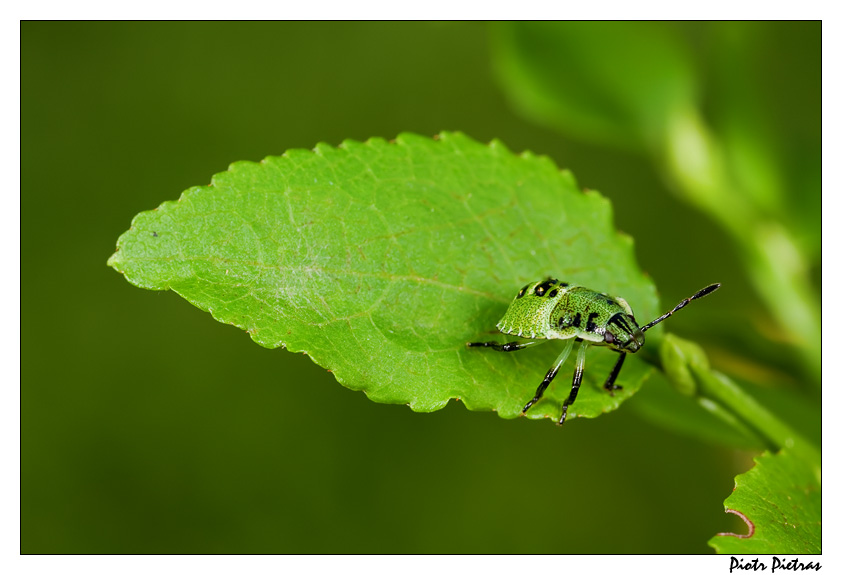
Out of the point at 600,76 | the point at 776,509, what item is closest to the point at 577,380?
the point at 776,509

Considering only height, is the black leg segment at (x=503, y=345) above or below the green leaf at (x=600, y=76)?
below

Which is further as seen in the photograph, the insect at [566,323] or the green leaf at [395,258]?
the insect at [566,323]

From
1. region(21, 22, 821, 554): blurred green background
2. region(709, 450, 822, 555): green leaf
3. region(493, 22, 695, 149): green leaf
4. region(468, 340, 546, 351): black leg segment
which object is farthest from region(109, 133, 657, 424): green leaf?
region(21, 22, 821, 554): blurred green background

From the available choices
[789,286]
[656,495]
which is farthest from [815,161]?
[656,495]

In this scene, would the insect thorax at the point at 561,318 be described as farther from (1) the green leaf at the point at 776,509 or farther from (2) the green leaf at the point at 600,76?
(2) the green leaf at the point at 600,76

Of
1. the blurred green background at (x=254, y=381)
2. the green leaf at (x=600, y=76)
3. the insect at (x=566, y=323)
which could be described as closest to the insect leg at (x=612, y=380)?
the insect at (x=566, y=323)

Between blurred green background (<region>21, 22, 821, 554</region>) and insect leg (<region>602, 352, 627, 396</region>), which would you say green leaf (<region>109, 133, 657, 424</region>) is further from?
blurred green background (<region>21, 22, 821, 554</region>)

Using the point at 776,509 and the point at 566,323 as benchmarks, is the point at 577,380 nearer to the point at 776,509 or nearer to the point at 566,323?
the point at 566,323
